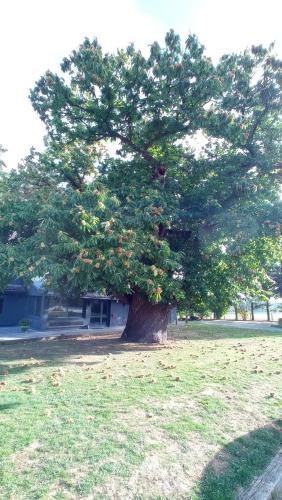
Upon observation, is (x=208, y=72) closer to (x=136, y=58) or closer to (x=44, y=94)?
(x=136, y=58)

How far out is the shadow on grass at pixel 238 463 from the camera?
3627mm

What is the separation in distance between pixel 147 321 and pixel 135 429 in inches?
367

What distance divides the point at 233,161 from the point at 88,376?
380 inches

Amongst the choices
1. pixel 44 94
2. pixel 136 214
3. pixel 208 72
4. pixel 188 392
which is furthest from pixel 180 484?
pixel 44 94

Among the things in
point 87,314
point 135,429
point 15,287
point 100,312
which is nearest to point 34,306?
point 15,287

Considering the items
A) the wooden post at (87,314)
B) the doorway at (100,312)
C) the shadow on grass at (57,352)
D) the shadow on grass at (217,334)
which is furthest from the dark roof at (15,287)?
the shadow on grass at (217,334)

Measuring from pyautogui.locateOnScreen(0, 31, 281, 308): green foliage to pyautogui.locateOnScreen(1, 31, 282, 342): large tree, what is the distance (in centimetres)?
4

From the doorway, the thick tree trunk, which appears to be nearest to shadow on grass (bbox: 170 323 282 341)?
the thick tree trunk

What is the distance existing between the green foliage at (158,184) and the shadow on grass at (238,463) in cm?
564

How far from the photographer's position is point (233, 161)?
12.7 m

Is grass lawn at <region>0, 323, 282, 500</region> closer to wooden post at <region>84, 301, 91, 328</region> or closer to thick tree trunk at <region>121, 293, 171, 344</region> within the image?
thick tree trunk at <region>121, 293, 171, 344</region>

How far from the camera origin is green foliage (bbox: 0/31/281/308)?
10.1 m

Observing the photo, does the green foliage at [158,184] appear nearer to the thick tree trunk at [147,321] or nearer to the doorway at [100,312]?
the thick tree trunk at [147,321]

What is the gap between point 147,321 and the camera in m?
14.1
